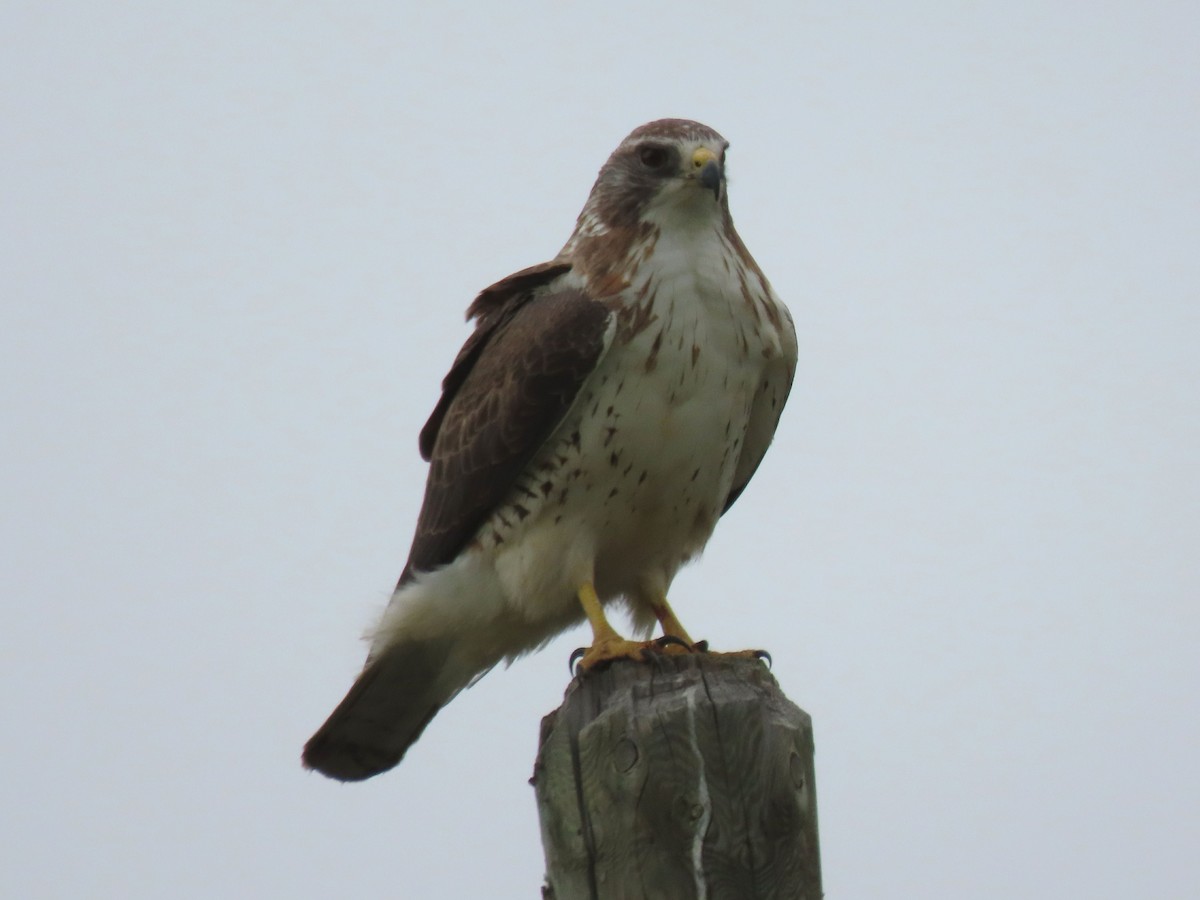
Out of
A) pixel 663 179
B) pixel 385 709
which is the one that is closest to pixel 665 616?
pixel 385 709

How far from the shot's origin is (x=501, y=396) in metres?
5.11

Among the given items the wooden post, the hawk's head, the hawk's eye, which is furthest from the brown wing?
the wooden post

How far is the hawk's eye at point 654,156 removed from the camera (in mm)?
5156

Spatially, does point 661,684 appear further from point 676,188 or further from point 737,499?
point 737,499

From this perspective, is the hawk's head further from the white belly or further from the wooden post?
the wooden post

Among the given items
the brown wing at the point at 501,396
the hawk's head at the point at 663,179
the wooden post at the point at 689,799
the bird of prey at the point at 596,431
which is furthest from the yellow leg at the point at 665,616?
the wooden post at the point at 689,799

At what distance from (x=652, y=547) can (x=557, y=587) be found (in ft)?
1.17

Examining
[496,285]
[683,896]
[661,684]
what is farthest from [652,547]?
[683,896]

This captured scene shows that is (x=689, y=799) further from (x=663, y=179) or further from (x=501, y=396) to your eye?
(x=663, y=179)

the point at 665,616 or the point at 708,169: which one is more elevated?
the point at 708,169

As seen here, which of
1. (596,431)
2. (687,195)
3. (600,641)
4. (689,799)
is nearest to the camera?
(689,799)

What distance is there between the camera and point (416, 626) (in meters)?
5.46

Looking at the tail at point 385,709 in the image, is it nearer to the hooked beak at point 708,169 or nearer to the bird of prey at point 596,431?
the bird of prey at point 596,431

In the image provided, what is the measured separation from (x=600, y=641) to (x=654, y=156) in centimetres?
163
